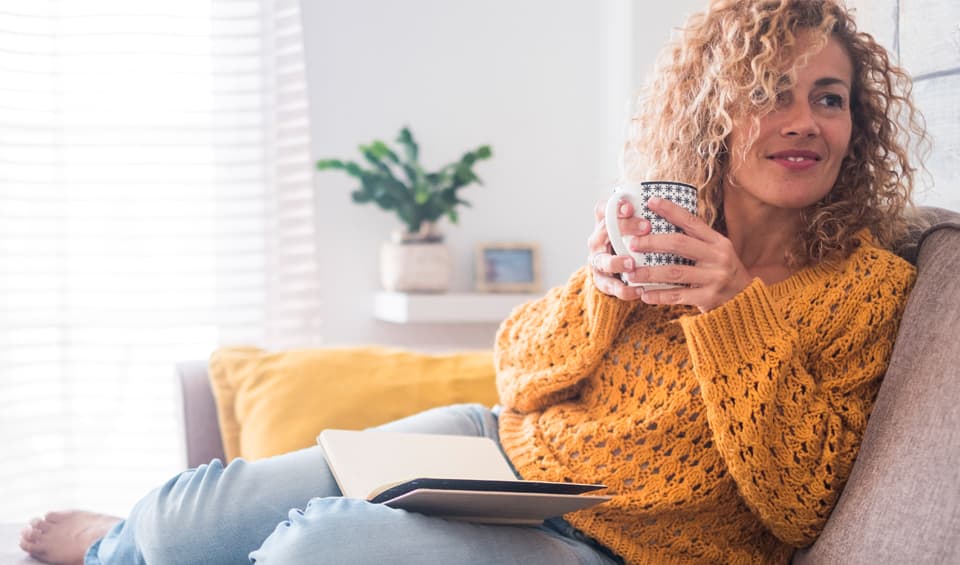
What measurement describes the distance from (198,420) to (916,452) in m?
1.23

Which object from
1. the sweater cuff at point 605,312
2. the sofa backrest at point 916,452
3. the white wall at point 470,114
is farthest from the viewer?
the white wall at point 470,114

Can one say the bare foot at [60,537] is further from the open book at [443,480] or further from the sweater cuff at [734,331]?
the sweater cuff at [734,331]

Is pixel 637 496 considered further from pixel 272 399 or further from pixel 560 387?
pixel 272 399

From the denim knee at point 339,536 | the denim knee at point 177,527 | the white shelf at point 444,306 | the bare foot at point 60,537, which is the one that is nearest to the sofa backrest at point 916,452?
the denim knee at point 339,536

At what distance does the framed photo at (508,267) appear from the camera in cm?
301

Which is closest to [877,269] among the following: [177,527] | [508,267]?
[177,527]

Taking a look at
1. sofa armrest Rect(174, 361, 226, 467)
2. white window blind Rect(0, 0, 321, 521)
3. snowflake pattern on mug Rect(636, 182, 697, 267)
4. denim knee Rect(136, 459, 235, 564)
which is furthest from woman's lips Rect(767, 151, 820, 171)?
white window blind Rect(0, 0, 321, 521)

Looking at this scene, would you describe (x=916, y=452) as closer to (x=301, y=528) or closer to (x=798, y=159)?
(x=798, y=159)

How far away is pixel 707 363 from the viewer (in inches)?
42.6

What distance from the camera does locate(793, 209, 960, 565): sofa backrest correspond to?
35.7 inches

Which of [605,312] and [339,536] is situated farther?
[605,312]

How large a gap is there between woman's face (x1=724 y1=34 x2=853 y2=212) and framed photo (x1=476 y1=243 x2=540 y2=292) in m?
1.81

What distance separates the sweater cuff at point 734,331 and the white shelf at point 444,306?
1.71 m

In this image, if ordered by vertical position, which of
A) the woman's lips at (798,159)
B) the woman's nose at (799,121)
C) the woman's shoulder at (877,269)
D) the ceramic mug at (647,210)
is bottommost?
the woman's shoulder at (877,269)
